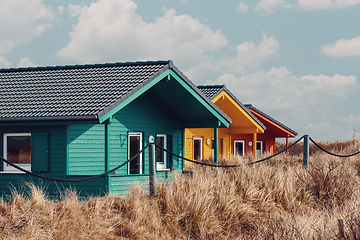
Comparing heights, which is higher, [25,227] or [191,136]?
[191,136]

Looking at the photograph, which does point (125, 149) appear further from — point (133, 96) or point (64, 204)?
point (64, 204)

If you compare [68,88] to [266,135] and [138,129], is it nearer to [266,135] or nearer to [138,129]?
[138,129]

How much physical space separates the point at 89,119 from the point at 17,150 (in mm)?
3591

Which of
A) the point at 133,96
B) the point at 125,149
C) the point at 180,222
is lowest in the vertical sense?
the point at 180,222

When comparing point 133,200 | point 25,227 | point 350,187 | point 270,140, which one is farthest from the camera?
point 270,140

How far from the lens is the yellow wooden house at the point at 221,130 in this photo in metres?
24.5

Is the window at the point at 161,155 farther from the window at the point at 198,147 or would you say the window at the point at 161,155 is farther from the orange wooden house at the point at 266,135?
the orange wooden house at the point at 266,135

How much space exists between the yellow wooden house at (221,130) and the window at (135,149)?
5.01 metres

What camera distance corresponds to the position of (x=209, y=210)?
1137cm

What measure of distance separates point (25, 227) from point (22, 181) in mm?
8484

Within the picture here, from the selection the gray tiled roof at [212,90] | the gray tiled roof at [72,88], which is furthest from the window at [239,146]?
the gray tiled roof at [72,88]

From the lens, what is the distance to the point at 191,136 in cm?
2517

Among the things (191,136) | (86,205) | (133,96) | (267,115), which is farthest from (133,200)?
(267,115)

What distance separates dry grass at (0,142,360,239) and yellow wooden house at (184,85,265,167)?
9.37 m
